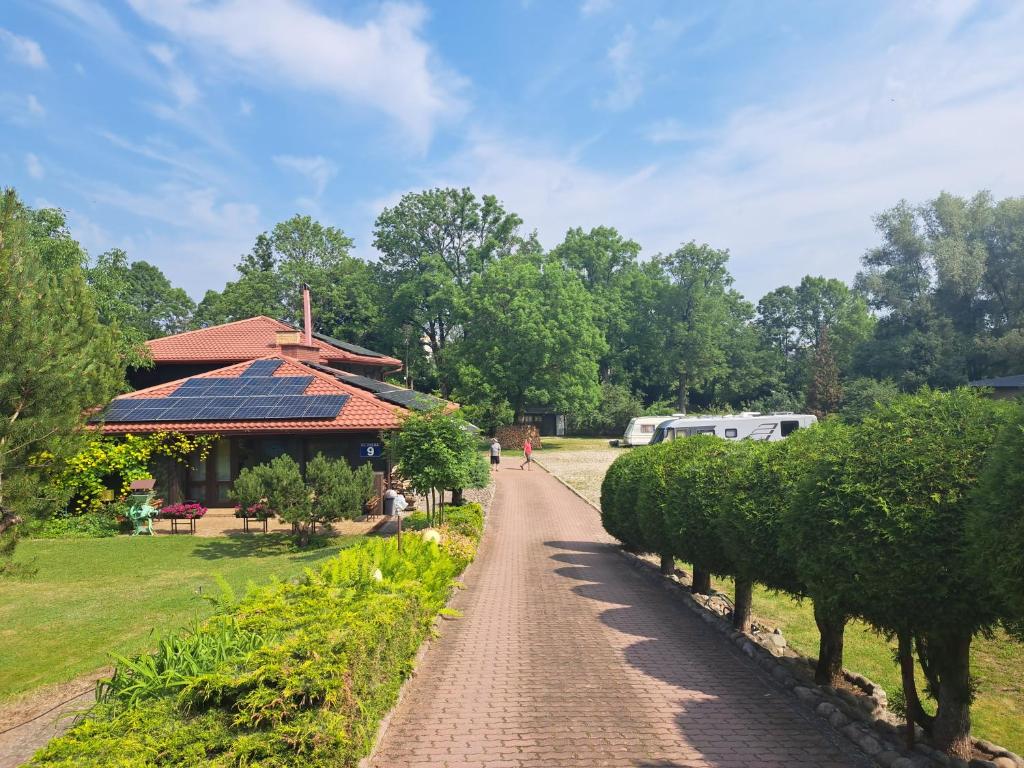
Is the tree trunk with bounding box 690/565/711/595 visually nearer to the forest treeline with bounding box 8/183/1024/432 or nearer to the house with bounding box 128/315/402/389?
the house with bounding box 128/315/402/389

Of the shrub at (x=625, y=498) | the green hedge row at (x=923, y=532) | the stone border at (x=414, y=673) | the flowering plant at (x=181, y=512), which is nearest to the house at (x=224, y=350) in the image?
the flowering plant at (x=181, y=512)

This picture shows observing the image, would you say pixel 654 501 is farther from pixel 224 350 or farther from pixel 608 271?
pixel 608 271

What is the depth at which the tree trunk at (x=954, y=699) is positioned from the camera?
18.5 feet

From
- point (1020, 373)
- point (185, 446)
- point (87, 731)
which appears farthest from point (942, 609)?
point (1020, 373)

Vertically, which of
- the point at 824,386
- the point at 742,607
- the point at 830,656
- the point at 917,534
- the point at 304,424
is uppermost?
the point at 824,386

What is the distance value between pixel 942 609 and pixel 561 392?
41.1m

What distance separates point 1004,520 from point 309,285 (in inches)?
2179

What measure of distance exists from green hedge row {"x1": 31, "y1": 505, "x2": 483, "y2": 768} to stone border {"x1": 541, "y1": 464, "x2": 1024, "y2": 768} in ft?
14.5

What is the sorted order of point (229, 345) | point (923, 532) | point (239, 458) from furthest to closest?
1. point (229, 345)
2. point (239, 458)
3. point (923, 532)

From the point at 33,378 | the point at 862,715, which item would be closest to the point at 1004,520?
the point at 862,715

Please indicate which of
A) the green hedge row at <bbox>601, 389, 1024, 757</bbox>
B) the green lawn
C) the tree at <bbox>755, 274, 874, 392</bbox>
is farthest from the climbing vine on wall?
the tree at <bbox>755, 274, 874, 392</bbox>

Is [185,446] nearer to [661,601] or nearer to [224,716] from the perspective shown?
[661,601]

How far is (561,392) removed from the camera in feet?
152

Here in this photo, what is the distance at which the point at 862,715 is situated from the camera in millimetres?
6562
